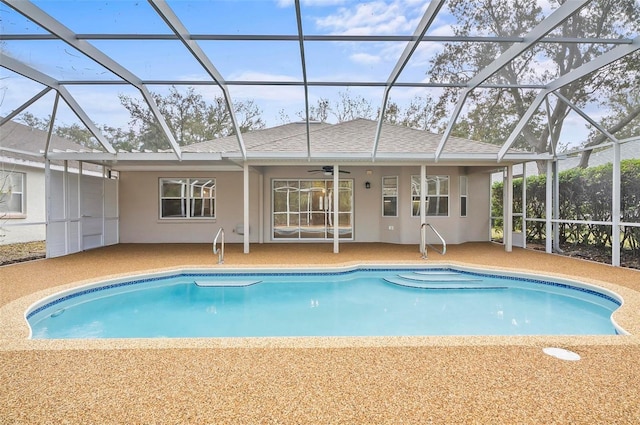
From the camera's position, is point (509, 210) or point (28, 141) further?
point (509, 210)

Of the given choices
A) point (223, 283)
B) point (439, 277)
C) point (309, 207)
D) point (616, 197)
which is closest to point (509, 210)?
point (616, 197)

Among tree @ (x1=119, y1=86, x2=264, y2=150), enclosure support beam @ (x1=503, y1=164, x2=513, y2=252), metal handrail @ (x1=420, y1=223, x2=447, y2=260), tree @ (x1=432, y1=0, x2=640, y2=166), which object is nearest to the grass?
tree @ (x1=119, y1=86, x2=264, y2=150)

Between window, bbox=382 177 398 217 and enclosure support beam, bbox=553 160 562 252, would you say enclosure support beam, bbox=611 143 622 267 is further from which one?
window, bbox=382 177 398 217

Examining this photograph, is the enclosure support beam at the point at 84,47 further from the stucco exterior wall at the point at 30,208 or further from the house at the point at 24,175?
the stucco exterior wall at the point at 30,208

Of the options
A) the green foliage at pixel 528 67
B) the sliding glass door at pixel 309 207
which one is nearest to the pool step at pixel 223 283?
the sliding glass door at pixel 309 207

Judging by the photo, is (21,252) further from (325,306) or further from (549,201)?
(549,201)

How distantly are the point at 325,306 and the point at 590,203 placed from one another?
7.99 meters

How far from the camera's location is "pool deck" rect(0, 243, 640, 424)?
7.89 ft

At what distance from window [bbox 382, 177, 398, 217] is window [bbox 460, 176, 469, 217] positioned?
7.33ft

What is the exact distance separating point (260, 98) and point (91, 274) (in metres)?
5.11

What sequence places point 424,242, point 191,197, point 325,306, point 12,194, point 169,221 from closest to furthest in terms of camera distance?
point 325,306 < point 424,242 < point 12,194 < point 169,221 < point 191,197

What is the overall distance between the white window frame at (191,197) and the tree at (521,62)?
25.5 ft

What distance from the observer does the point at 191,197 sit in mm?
12438

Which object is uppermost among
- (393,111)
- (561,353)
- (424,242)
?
(393,111)
